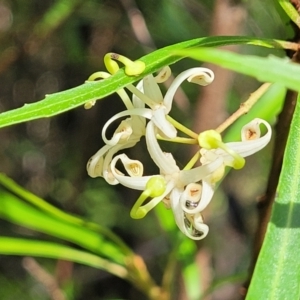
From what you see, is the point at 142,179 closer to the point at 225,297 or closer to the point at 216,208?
the point at 225,297

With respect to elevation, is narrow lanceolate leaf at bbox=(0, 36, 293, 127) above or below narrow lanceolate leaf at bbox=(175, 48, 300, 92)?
above

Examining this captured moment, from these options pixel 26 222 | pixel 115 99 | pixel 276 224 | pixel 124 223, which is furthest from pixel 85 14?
pixel 276 224

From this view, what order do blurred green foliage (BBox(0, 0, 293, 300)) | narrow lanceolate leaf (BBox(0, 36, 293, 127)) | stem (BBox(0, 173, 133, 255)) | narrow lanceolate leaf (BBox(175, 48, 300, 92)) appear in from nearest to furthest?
narrow lanceolate leaf (BBox(175, 48, 300, 92)), narrow lanceolate leaf (BBox(0, 36, 293, 127)), stem (BBox(0, 173, 133, 255)), blurred green foliage (BBox(0, 0, 293, 300))

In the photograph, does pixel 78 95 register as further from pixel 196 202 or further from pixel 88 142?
pixel 88 142

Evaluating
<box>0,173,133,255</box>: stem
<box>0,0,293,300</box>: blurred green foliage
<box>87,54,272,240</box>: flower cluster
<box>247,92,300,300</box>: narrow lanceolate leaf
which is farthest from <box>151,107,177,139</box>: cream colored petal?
<box>0,0,293,300</box>: blurred green foliage

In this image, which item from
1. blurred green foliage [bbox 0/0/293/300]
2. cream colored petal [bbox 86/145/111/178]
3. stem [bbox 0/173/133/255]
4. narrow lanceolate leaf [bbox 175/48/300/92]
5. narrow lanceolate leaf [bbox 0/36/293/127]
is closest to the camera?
narrow lanceolate leaf [bbox 175/48/300/92]

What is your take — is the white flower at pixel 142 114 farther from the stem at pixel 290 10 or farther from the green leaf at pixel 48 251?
the green leaf at pixel 48 251

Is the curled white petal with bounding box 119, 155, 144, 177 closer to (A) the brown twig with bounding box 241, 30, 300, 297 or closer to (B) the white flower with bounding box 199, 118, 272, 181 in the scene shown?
(B) the white flower with bounding box 199, 118, 272, 181

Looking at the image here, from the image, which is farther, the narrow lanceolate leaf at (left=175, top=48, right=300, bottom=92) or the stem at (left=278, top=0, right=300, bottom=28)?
the stem at (left=278, top=0, right=300, bottom=28)
